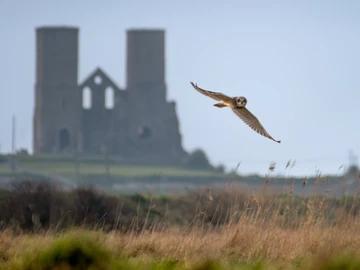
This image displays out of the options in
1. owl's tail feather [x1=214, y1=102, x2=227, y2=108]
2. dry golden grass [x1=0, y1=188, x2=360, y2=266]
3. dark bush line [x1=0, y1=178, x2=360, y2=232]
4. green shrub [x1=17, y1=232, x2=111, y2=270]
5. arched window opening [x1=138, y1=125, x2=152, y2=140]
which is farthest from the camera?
arched window opening [x1=138, y1=125, x2=152, y2=140]

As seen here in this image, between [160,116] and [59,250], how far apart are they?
9885cm

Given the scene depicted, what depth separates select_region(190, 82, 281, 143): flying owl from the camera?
12969 mm

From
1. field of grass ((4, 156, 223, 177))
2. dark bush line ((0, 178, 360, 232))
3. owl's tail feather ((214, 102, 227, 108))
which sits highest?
owl's tail feather ((214, 102, 227, 108))

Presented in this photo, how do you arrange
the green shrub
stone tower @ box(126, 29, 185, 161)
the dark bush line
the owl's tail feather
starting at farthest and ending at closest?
stone tower @ box(126, 29, 185, 161)
the dark bush line
the owl's tail feather
the green shrub

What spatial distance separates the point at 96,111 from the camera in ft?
363

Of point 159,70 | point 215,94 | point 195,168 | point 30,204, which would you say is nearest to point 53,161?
point 195,168

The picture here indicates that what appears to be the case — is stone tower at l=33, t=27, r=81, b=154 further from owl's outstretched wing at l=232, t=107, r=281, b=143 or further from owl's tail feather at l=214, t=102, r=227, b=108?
owl's tail feather at l=214, t=102, r=227, b=108

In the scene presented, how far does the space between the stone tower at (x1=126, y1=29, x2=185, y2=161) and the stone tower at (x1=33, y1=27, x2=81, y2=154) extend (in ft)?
16.8

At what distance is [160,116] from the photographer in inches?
4304

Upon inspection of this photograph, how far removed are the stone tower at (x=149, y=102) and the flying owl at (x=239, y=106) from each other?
9434 centimetres

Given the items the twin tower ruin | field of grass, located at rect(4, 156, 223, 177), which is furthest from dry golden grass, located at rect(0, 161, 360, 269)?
the twin tower ruin

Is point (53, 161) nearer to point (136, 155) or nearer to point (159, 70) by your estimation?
point (136, 155)

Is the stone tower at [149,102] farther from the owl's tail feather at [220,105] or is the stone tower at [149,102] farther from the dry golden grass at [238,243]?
the owl's tail feather at [220,105]

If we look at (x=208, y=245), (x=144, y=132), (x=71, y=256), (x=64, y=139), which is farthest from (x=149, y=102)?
(x=71, y=256)
